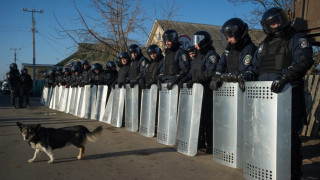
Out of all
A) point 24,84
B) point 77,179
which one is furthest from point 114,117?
point 24,84

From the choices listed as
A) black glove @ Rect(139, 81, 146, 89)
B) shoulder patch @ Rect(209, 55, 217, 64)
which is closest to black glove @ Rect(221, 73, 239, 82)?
shoulder patch @ Rect(209, 55, 217, 64)

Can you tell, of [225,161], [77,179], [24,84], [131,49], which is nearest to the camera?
[77,179]

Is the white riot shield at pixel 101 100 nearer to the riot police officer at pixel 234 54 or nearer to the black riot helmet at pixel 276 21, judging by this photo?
the riot police officer at pixel 234 54

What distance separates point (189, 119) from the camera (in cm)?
562

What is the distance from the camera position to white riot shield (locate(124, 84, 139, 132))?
820 centimetres

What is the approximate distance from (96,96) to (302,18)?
24.2 feet

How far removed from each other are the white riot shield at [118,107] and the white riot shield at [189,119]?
11.1ft

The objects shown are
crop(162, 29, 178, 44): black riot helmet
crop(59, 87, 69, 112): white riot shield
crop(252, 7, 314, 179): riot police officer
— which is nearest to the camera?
crop(252, 7, 314, 179): riot police officer

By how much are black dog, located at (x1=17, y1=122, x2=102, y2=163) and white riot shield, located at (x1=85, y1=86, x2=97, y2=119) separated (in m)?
5.60

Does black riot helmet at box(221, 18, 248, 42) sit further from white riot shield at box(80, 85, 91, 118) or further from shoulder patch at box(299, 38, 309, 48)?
white riot shield at box(80, 85, 91, 118)

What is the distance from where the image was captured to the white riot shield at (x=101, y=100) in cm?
1020

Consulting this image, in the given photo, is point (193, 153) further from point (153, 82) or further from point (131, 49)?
point (131, 49)

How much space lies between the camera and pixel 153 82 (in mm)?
7648

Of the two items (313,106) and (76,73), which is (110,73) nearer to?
(76,73)
